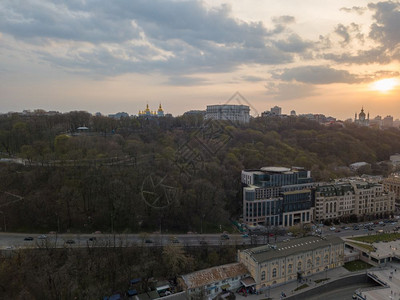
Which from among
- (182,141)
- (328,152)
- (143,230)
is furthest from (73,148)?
(328,152)

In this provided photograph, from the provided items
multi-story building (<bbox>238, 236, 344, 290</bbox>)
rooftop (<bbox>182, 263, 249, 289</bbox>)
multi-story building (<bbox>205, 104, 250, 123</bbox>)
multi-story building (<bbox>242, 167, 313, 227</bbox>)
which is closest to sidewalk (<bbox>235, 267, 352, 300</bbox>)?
multi-story building (<bbox>238, 236, 344, 290</bbox>)

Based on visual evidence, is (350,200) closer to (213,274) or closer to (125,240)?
(213,274)

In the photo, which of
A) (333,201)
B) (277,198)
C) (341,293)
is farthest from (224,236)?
(333,201)

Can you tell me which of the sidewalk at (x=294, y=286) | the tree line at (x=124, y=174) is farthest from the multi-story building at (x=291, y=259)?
the tree line at (x=124, y=174)

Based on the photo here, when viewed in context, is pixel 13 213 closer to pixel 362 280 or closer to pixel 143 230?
pixel 143 230

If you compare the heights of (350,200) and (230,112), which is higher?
(230,112)

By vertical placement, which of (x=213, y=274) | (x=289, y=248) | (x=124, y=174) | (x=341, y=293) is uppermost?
(x=124, y=174)

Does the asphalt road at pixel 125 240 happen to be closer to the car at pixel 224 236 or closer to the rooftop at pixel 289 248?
the car at pixel 224 236
